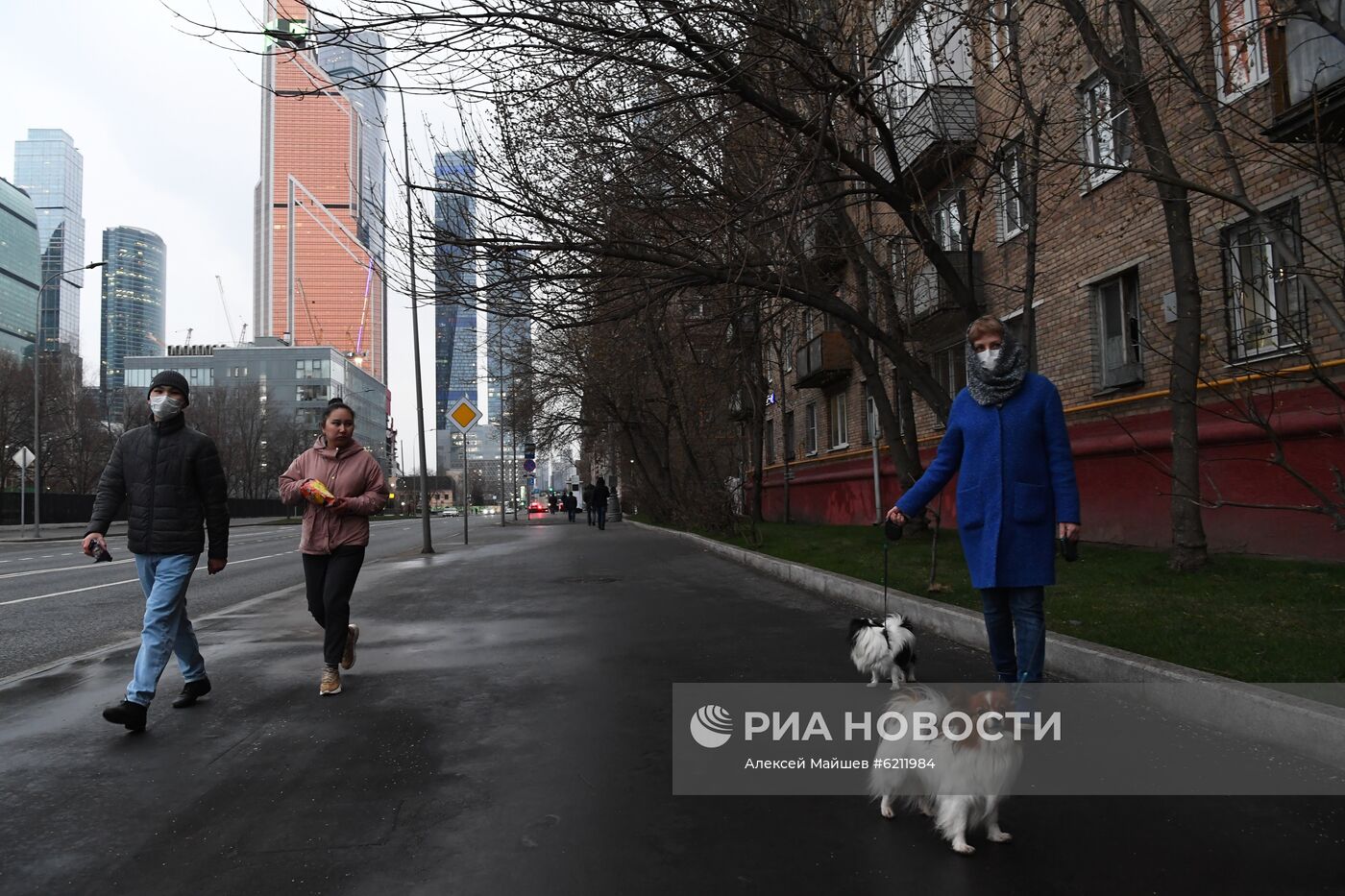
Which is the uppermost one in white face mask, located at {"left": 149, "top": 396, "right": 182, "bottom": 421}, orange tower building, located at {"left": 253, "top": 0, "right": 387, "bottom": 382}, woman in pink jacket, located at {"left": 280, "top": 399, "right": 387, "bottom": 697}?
orange tower building, located at {"left": 253, "top": 0, "right": 387, "bottom": 382}

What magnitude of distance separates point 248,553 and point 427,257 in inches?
548

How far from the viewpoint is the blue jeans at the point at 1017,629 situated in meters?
3.79

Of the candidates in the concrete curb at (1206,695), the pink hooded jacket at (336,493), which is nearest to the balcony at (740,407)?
the concrete curb at (1206,695)

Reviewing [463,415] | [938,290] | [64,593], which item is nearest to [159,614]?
[64,593]

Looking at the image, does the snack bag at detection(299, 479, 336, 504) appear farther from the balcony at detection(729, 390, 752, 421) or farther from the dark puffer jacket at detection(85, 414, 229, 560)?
the balcony at detection(729, 390, 752, 421)

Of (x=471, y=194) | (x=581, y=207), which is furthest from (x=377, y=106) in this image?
(x=581, y=207)

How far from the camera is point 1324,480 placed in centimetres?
962

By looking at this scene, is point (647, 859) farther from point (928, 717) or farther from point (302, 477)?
point (302, 477)

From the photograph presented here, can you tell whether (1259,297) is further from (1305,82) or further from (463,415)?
(463,415)

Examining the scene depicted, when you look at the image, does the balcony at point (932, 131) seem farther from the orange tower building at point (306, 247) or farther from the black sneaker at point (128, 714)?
the orange tower building at point (306, 247)

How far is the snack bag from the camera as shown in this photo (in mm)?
5477

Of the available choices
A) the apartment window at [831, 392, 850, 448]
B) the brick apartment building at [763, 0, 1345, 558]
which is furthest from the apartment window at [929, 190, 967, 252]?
the apartment window at [831, 392, 850, 448]

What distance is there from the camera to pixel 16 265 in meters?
98.8

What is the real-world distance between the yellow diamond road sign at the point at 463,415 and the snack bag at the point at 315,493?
16363 mm
